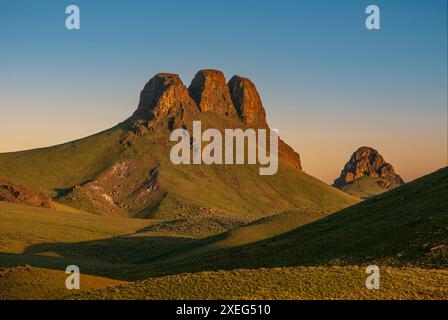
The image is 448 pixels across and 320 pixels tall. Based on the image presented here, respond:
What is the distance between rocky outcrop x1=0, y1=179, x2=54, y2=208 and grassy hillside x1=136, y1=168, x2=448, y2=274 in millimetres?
128661

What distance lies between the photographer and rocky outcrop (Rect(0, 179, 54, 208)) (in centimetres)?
18662

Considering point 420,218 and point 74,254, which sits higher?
point 420,218

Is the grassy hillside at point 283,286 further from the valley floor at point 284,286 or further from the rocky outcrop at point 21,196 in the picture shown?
the rocky outcrop at point 21,196

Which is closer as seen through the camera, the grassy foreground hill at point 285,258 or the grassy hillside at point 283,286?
the grassy hillside at point 283,286

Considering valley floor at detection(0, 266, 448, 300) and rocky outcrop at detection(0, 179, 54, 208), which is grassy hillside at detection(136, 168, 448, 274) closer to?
valley floor at detection(0, 266, 448, 300)

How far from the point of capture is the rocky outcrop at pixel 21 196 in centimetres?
18662

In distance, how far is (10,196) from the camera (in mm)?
187500

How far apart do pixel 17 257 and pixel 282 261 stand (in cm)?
4361

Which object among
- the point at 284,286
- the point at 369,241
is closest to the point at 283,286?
the point at 284,286

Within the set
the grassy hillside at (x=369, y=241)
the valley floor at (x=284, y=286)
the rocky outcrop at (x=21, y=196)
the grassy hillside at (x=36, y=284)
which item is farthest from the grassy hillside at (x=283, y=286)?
the rocky outcrop at (x=21, y=196)

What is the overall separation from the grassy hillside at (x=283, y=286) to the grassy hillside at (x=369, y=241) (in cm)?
1157

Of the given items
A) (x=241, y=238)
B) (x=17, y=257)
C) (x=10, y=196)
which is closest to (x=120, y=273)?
(x=17, y=257)

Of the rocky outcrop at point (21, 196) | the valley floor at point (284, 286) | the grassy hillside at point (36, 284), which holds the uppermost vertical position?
the rocky outcrop at point (21, 196)
